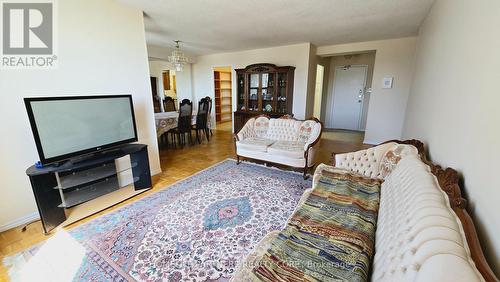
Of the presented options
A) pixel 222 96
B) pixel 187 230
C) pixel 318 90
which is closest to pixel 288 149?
pixel 187 230

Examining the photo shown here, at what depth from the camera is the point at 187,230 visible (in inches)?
78.4

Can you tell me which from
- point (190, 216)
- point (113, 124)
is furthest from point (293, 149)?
point (113, 124)

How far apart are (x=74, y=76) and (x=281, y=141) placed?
9.59 feet

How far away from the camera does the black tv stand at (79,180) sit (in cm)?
195

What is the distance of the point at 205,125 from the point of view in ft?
17.9

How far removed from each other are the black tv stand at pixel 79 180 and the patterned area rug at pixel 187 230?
11.9 inches

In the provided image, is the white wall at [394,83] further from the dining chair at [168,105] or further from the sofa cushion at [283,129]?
the dining chair at [168,105]

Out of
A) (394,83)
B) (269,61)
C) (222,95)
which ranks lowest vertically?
(222,95)

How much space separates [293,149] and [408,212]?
2144 millimetres

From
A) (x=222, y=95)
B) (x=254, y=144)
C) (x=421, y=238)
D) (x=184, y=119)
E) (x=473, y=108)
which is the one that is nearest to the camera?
(x=421, y=238)

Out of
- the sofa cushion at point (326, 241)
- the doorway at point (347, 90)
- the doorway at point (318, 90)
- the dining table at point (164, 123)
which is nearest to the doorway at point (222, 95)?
the dining table at point (164, 123)

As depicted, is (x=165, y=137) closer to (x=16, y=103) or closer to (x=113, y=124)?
(x=113, y=124)

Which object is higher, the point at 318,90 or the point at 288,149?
the point at 318,90

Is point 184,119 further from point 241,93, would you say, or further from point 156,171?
point 241,93
